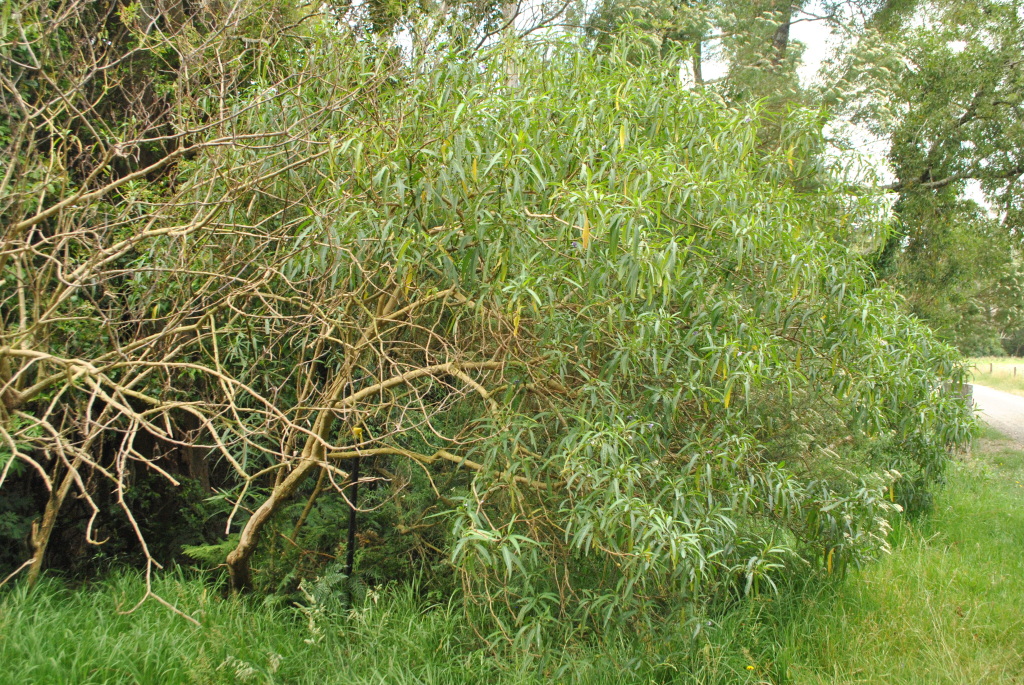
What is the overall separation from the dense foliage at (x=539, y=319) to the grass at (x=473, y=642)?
0.23 m

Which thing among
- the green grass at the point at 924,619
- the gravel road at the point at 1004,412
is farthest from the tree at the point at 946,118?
the green grass at the point at 924,619

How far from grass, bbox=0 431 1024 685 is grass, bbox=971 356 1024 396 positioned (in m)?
23.0

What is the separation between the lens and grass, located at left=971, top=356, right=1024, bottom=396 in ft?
95.1

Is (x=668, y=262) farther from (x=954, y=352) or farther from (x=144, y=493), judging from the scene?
(x=144, y=493)

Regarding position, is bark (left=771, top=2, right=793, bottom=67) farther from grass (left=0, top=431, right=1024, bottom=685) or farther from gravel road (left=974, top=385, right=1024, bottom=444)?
grass (left=0, top=431, right=1024, bottom=685)

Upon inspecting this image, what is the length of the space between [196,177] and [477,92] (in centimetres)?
184

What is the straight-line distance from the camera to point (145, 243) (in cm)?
494

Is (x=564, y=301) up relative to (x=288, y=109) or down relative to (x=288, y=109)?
down

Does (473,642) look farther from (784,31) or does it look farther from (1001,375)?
(1001,375)

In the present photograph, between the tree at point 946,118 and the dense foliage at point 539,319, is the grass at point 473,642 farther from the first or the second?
the tree at point 946,118

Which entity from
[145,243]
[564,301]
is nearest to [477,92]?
[564,301]

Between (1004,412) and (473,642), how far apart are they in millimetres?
18802

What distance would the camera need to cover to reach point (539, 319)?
3.70 meters

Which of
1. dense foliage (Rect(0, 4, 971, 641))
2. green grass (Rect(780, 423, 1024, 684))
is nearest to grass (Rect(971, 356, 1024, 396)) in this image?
green grass (Rect(780, 423, 1024, 684))
